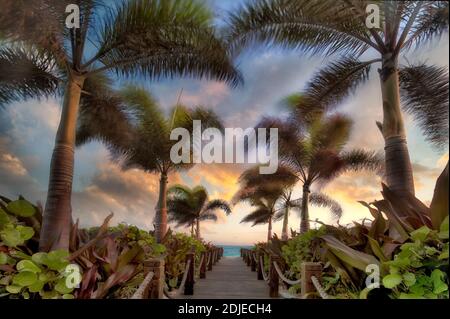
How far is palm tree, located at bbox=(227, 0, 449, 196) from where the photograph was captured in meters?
4.45

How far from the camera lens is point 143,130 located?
A: 10148 mm

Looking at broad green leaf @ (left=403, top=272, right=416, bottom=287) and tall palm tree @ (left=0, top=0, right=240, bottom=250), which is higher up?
tall palm tree @ (left=0, top=0, right=240, bottom=250)

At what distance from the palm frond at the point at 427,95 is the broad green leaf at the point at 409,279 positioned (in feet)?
12.6

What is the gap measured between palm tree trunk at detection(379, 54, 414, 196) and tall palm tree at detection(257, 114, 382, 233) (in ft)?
19.6

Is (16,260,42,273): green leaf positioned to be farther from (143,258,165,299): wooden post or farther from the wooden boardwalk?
the wooden boardwalk

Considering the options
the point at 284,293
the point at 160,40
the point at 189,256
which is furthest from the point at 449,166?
the point at 189,256

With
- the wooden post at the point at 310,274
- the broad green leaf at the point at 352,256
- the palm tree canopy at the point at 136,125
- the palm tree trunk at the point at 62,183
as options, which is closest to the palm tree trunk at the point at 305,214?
the palm tree canopy at the point at 136,125

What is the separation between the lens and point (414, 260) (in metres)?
2.73

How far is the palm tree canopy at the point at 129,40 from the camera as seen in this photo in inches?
191

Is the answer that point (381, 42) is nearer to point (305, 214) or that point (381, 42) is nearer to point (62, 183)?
point (62, 183)

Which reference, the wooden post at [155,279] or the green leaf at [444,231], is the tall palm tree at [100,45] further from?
the green leaf at [444,231]

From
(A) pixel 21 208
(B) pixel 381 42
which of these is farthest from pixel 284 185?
(A) pixel 21 208

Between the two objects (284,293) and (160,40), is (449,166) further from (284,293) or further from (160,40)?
(284,293)

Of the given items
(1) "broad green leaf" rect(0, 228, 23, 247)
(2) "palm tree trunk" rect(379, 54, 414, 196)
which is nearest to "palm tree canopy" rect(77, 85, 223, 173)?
(1) "broad green leaf" rect(0, 228, 23, 247)
